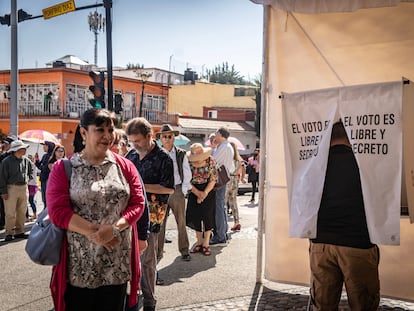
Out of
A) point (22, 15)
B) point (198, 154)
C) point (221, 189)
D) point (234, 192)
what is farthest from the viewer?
point (22, 15)

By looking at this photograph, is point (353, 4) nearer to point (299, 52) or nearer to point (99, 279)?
point (299, 52)

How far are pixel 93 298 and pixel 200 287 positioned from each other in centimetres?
279

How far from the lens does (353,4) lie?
4.52 metres

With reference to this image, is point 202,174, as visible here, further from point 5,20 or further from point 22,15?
point 5,20

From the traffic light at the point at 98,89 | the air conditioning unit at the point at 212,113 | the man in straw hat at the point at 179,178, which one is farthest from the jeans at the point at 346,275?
the air conditioning unit at the point at 212,113

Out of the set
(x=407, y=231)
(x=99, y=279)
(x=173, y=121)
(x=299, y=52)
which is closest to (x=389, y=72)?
(x=299, y=52)

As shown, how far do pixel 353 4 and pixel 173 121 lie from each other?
36.7 meters

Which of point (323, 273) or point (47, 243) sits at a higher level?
point (47, 243)

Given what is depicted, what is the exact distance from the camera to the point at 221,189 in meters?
8.31

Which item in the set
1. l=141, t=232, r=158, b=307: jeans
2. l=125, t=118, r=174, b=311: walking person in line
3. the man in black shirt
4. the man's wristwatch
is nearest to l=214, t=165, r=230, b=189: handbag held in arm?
l=125, t=118, r=174, b=311: walking person in line

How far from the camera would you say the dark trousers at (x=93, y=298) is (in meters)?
3.03

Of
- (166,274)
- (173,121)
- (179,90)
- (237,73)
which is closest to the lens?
(166,274)

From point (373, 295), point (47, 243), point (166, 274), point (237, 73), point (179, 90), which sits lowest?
point (166, 274)

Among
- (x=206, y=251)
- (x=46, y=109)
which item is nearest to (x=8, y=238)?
(x=206, y=251)
